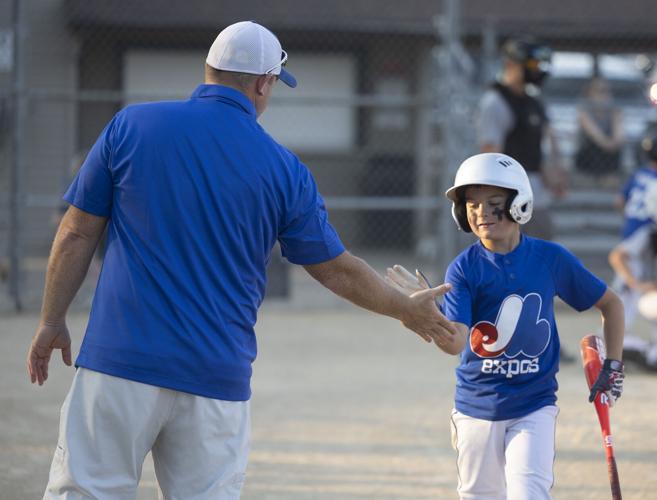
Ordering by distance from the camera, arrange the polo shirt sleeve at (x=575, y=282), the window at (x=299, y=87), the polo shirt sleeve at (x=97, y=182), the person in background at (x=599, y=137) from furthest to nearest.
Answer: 1. the window at (x=299, y=87)
2. the person in background at (x=599, y=137)
3. the polo shirt sleeve at (x=575, y=282)
4. the polo shirt sleeve at (x=97, y=182)

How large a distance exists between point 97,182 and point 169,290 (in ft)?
1.32

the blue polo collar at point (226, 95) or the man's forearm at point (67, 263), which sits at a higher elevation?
the blue polo collar at point (226, 95)

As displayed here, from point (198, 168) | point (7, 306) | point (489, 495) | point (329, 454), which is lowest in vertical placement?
point (7, 306)

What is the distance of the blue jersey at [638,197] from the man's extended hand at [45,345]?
5.45 metres

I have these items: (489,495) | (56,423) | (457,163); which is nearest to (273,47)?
(489,495)

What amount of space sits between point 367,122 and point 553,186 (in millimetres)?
8866

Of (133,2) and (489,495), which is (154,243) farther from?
(133,2)

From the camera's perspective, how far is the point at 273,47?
3.48 meters

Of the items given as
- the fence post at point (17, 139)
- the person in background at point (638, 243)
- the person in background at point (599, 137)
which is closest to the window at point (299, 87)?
the person in background at point (599, 137)

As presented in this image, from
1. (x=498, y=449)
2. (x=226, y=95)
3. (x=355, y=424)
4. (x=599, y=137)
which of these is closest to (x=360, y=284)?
(x=226, y=95)

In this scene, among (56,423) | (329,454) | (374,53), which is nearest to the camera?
Answer: (329,454)

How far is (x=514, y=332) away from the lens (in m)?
Result: 4.09

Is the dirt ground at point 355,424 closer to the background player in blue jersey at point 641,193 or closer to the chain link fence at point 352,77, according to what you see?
the background player in blue jersey at point 641,193

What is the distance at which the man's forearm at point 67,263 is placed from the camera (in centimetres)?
338
